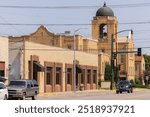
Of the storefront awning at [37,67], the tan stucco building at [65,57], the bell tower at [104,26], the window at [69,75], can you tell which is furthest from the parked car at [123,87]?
the bell tower at [104,26]

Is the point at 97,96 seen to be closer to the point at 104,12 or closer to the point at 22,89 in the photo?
the point at 22,89

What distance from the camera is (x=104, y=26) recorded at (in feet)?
388

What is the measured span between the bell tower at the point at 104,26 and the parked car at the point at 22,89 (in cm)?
7669

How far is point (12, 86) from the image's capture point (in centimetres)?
3816

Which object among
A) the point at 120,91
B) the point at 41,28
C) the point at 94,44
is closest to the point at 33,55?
the point at 120,91

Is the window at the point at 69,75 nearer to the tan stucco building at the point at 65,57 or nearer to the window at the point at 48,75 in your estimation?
the tan stucco building at the point at 65,57

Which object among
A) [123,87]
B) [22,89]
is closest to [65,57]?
[123,87]

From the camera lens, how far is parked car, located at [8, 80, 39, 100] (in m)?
36.8

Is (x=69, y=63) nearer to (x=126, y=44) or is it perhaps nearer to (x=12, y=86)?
(x=12, y=86)

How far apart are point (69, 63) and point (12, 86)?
36.1 m

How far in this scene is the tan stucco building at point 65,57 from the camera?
193 ft

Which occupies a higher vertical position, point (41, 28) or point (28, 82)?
point (41, 28)

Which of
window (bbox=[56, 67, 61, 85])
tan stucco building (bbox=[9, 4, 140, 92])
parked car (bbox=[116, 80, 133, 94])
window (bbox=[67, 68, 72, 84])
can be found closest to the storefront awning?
tan stucco building (bbox=[9, 4, 140, 92])

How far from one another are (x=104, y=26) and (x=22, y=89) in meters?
82.5
